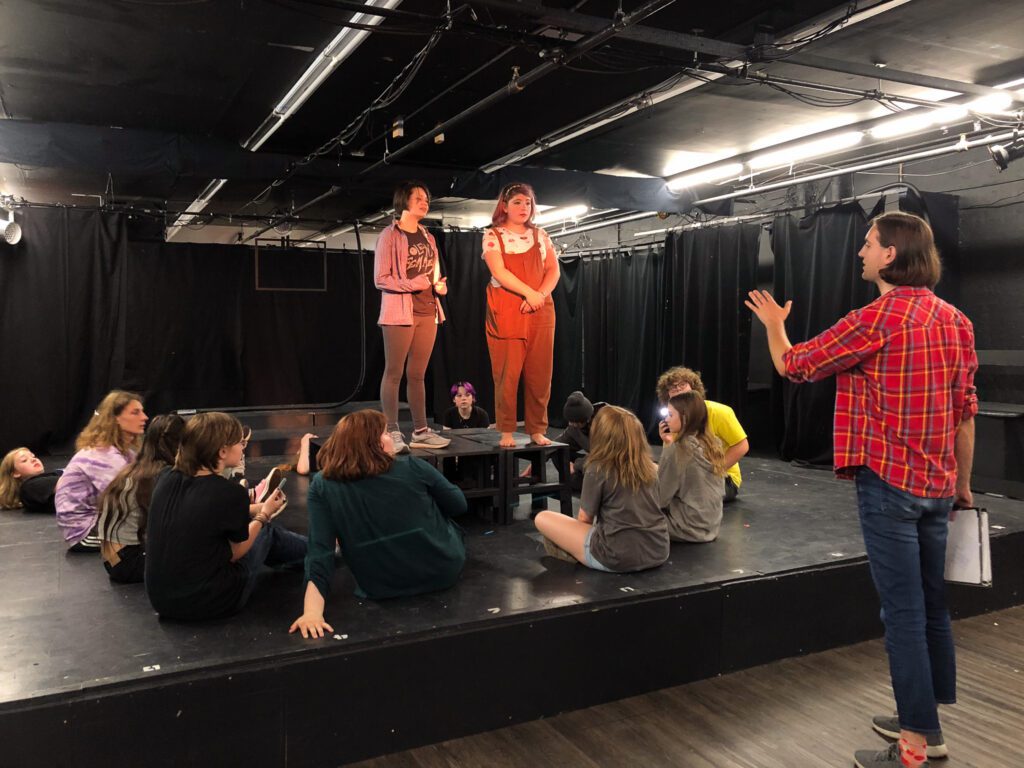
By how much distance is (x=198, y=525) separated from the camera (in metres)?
2.51

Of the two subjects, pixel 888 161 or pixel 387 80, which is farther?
pixel 888 161

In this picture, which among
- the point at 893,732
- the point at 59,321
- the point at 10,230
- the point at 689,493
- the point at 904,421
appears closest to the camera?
the point at 904,421

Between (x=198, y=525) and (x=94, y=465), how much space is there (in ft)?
4.13

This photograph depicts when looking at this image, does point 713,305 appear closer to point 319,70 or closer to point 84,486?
point 319,70

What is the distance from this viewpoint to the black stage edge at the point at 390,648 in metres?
2.14

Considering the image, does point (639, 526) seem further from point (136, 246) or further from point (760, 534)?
point (136, 246)

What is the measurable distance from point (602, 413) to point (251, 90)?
3817mm

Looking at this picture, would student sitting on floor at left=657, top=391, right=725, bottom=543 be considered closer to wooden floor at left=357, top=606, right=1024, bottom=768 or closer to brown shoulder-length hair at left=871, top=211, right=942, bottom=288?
wooden floor at left=357, top=606, right=1024, bottom=768

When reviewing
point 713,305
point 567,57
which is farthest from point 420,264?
point 713,305

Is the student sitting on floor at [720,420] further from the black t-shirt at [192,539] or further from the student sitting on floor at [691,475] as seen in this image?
the black t-shirt at [192,539]

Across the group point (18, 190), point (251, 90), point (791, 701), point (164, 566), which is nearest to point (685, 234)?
point (251, 90)

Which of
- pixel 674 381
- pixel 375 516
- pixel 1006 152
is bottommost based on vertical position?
pixel 375 516

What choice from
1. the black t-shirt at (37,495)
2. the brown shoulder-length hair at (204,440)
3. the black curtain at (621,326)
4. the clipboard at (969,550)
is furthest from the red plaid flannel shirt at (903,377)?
the black curtain at (621,326)

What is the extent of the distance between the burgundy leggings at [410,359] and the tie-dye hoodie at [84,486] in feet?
4.15
